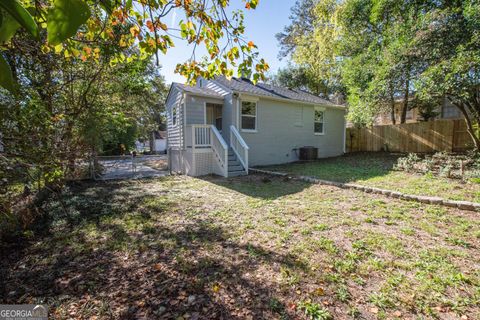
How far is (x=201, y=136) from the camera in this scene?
8781 millimetres

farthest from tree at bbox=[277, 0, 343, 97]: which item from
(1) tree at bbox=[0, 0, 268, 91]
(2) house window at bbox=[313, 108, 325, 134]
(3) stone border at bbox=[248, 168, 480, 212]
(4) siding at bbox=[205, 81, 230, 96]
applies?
(1) tree at bbox=[0, 0, 268, 91]

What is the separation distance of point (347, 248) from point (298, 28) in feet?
70.6

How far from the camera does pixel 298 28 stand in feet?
65.6

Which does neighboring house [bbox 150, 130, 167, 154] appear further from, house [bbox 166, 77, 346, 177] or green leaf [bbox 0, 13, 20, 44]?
green leaf [bbox 0, 13, 20, 44]

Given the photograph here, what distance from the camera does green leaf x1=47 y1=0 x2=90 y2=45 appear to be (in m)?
0.46

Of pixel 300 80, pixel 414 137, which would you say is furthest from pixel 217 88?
pixel 300 80

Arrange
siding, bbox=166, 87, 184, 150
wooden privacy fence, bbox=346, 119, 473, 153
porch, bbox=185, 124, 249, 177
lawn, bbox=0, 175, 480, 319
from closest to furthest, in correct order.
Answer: lawn, bbox=0, 175, 480, 319 → porch, bbox=185, 124, 249, 177 → siding, bbox=166, 87, 184, 150 → wooden privacy fence, bbox=346, 119, 473, 153

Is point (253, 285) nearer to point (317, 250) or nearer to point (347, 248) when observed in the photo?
point (317, 250)

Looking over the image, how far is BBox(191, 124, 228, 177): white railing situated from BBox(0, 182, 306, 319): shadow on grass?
13.9 feet

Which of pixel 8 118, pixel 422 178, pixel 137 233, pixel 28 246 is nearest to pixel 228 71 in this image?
pixel 8 118

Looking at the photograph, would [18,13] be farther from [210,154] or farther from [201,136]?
[210,154]

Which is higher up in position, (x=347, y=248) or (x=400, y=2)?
(x=400, y=2)

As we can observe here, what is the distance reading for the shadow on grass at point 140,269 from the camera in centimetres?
209

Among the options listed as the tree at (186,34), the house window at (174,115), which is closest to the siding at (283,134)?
the house window at (174,115)
